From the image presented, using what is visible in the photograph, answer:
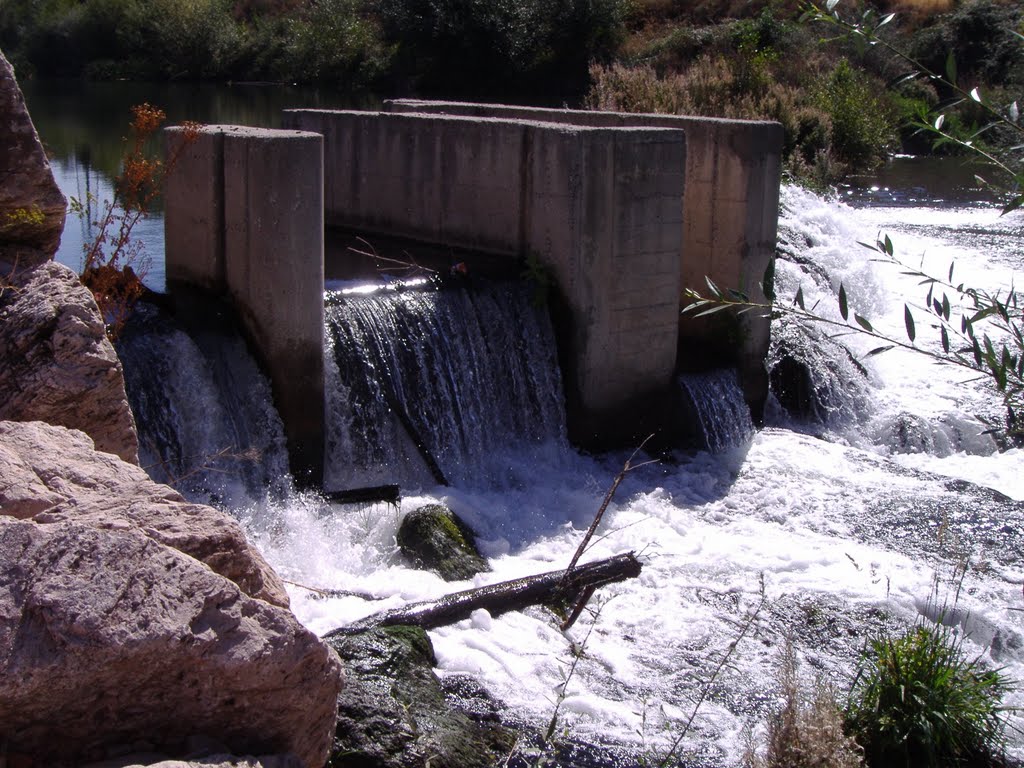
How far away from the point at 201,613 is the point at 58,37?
35998 millimetres

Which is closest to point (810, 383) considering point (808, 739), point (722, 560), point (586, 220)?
point (586, 220)

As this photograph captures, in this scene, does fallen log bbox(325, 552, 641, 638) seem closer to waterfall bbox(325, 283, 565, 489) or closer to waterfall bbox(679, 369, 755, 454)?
waterfall bbox(325, 283, 565, 489)

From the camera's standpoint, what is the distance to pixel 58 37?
3509 cm

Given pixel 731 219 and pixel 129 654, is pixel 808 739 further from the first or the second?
pixel 731 219

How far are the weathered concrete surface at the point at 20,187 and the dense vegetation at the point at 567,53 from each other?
17.6m

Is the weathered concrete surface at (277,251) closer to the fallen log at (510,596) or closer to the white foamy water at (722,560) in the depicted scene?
the white foamy water at (722,560)

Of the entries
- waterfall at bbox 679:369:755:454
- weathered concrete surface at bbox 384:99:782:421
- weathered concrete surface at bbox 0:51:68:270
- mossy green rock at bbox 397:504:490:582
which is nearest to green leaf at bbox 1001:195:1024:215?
weathered concrete surface at bbox 0:51:68:270

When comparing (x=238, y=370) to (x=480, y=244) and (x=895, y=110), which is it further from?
(x=895, y=110)

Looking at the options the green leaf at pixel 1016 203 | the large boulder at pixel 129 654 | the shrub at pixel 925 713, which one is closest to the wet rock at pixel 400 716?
the shrub at pixel 925 713

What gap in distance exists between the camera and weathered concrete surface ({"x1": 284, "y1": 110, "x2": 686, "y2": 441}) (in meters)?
10.0

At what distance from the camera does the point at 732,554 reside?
8516mm

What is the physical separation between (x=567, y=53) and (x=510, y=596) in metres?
27.5

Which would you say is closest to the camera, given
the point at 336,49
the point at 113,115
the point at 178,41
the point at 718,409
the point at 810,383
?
the point at 718,409

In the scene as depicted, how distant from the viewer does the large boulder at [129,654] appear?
2.73m
